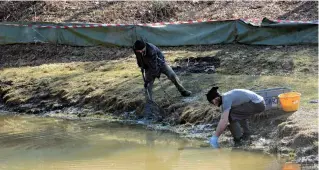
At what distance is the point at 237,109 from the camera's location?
27.8ft

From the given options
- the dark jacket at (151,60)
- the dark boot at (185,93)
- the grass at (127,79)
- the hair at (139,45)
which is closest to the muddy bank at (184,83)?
the grass at (127,79)

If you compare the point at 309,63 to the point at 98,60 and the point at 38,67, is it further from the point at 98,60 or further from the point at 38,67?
the point at 38,67

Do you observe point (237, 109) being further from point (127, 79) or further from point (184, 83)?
point (127, 79)

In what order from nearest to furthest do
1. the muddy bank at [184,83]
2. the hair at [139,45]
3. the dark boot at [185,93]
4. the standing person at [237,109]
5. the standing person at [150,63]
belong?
the standing person at [237,109], the muddy bank at [184,83], the hair at [139,45], the standing person at [150,63], the dark boot at [185,93]

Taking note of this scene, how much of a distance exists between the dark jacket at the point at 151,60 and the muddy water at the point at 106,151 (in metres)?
1.27

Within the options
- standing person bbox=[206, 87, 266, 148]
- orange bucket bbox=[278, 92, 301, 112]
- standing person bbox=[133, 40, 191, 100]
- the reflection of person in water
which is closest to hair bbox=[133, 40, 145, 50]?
standing person bbox=[133, 40, 191, 100]

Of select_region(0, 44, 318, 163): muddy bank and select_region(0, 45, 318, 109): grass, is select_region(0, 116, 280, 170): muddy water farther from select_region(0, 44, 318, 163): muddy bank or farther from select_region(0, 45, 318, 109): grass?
select_region(0, 45, 318, 109): grass

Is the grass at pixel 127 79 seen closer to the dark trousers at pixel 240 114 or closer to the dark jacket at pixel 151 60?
the dark jacket at pixel 151 60

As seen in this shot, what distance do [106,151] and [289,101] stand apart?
10.7ft

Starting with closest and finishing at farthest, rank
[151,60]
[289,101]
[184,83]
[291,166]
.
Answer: [291,166] → [289,101] → [151,60] → [184,83]

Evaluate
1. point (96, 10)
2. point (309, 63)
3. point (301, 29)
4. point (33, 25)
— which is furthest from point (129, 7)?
point (309, 63)

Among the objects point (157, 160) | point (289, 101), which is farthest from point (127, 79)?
point (289, 101)

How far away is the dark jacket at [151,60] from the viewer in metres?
10.9

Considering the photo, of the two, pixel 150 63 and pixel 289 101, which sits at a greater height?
pixel 150 63
